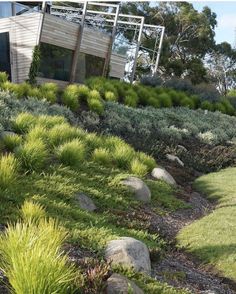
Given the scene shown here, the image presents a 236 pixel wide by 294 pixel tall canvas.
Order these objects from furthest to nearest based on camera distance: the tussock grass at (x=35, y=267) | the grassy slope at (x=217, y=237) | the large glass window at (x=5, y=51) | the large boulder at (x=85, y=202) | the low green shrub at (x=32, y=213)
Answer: the large glass window at (x=5, y=51) → the large boulder at (x=85, y=202) → the grassy slope at (x=217, y=237) → the low green shrub at (x=32, y=213) → the tussock grass at (x=35, y=267)

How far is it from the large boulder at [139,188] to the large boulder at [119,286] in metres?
3.91

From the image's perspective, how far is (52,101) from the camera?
40.6 ft

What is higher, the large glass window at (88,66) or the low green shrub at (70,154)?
the large glass window at (88,66)

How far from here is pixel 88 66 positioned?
21.9m

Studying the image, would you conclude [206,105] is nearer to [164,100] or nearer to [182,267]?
[164,100]

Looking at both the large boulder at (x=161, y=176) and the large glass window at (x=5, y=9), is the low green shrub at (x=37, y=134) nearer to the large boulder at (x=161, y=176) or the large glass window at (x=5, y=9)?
the large boulder at (x=161, y=176)

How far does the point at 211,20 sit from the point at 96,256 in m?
44.8

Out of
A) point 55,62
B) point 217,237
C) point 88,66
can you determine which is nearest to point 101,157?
point 217,237

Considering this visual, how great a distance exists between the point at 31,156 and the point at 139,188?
77.4 inches

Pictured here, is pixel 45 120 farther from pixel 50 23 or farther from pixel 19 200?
pixel 50 23

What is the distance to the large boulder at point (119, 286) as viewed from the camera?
3.35m

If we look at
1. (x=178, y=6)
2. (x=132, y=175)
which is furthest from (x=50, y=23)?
(x=178, y=6)

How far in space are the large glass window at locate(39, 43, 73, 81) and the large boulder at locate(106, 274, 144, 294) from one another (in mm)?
16328

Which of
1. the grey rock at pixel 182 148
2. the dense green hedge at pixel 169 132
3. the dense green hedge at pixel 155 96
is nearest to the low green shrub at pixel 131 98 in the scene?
the dense green hedge at pixel 155 96
